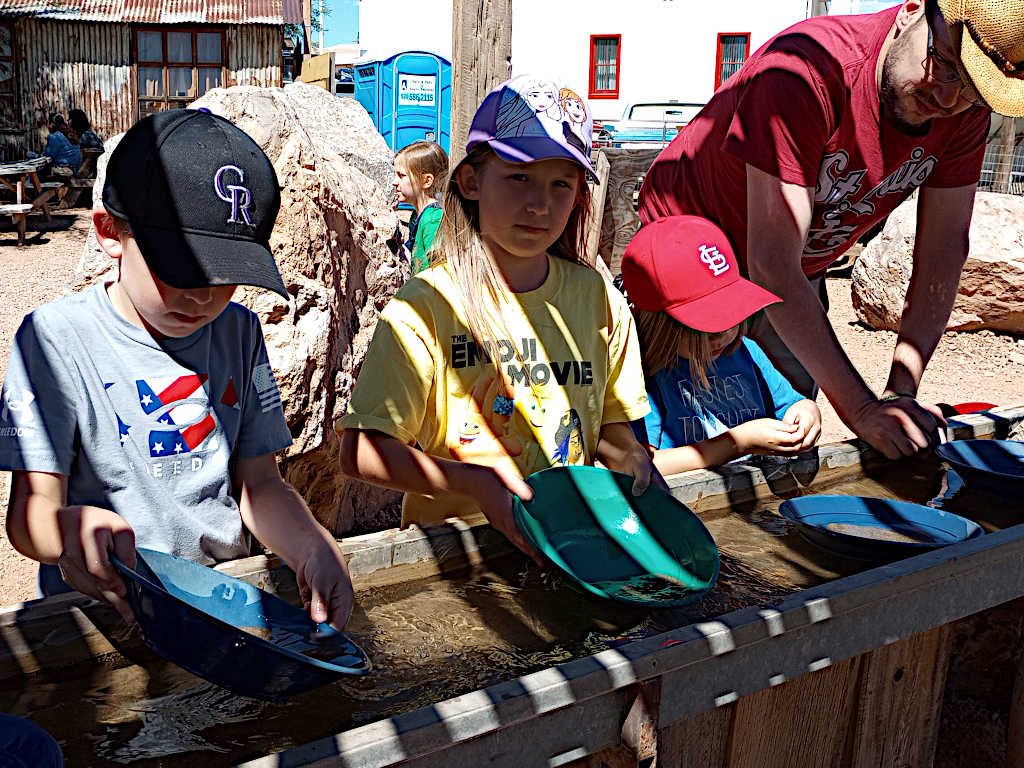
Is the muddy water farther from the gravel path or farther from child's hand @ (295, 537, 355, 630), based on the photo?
the gravel path

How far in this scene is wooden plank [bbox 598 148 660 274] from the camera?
634 centimetres

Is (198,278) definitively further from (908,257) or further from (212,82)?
(212,82)

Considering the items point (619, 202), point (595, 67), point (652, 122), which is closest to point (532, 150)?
point (619, 202)

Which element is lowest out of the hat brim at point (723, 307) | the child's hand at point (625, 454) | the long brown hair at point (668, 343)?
the child's hand at point (625, 454)

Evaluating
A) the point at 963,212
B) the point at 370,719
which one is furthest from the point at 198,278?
the point at 963,212

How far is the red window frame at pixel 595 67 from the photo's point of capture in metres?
22.0

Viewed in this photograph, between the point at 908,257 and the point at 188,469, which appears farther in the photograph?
the point at 908,257

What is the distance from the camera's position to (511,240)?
6.97 ft

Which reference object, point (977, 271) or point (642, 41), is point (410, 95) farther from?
point (977, 271)

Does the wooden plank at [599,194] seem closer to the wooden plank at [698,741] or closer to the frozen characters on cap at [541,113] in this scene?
the frozen characters on cap at [541,113]

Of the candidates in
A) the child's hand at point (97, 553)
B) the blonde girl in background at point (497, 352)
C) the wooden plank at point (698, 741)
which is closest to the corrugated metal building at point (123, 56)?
the blonde girl in background at point (497, 352)

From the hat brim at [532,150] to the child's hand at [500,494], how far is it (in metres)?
0.67

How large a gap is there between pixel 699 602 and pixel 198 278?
108cm

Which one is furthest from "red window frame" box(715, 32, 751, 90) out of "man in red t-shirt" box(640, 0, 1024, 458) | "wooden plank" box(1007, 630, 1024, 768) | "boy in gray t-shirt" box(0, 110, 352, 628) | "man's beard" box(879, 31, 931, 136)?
"boy in gray t-shirt" box(0, 110, 352, 628)
